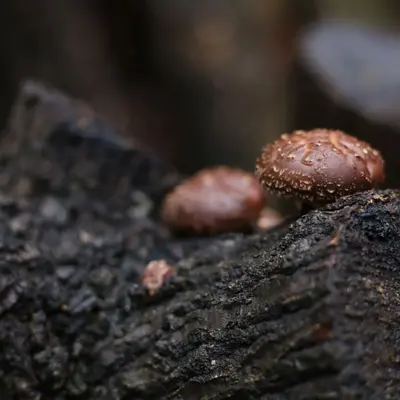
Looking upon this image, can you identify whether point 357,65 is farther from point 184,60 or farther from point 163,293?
point 163,293

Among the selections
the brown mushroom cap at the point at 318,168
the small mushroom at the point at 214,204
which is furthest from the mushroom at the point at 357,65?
the brown mushroom cap at the point at 318,168

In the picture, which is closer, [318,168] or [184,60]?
[318,168]

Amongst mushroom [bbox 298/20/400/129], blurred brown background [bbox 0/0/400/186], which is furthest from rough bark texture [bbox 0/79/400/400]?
blurred brown background [bbox 0/0/400/186]

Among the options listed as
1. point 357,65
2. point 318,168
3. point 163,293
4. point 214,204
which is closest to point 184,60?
point 357,65

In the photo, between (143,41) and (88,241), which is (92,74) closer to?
(143,41)

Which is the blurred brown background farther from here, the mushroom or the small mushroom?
the small mushroom

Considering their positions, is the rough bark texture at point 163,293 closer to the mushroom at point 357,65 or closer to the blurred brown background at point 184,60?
the mushroom at point 357,65
